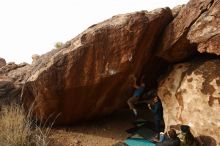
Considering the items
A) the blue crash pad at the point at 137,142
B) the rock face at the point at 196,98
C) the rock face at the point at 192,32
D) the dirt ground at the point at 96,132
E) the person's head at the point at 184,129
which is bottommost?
the blue crash pad at the point at 137,142

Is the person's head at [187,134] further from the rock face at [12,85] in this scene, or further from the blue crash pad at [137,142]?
the rock face at [12,85]

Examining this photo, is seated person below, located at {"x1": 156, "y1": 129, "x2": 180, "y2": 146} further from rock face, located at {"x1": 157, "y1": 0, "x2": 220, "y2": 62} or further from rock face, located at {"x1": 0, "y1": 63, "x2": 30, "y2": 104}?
rock face, located at {"x1": 0, "y1": 63, "x2": 30, "y2": 104}

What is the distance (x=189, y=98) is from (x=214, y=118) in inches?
33.2

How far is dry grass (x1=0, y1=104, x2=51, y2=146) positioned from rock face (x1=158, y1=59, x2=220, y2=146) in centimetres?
306

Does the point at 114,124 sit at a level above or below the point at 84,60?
below

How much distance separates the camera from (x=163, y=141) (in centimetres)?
773

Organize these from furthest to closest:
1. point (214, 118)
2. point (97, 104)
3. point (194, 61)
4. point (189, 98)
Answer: point (97, 104), point (194, 61), point (189, 98), point (214, 118)

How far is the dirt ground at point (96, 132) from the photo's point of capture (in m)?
8.44

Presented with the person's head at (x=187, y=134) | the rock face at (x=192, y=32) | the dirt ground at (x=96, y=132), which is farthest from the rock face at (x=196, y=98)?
the dirt ground at (x=96, y=132)

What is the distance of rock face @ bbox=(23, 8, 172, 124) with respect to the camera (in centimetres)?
→ 851

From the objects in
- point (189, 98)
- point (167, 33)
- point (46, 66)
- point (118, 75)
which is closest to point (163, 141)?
point (189, 98)

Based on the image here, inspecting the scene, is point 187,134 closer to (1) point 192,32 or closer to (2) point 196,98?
(2) point 196,98

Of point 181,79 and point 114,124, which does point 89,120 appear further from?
point 181,79

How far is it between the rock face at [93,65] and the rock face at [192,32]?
16.4 inches
